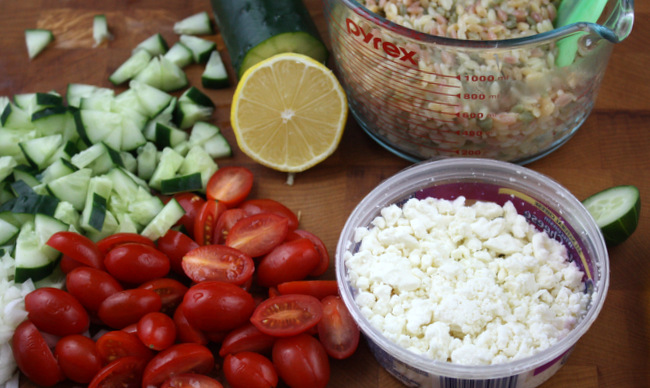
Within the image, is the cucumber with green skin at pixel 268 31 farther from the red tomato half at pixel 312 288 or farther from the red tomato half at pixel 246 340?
the red tomato half at pixel 246 340

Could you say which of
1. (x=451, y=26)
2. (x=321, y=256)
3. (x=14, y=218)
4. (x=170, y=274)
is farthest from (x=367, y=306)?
(x=14, y=218)

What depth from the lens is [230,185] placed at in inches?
95.3

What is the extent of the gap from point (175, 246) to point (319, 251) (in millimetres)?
441

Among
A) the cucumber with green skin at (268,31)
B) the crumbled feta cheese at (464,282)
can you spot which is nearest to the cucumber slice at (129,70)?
the cucumber with green skin at (268,31)

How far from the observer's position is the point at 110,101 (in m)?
2.61

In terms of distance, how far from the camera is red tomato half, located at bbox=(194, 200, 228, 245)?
7.55ft

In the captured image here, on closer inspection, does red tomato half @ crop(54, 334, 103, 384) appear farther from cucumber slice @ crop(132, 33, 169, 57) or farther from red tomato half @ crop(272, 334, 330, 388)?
cucumber slice @ crop(132, 33, 169, 57)

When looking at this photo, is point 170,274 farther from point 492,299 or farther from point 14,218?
point 492,299

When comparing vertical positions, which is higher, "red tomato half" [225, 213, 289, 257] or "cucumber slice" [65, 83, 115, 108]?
"cucumber slice" [65, 83, 115, 108]

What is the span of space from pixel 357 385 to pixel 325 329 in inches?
7.3

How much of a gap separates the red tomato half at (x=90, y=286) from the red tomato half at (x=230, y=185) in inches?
17.8

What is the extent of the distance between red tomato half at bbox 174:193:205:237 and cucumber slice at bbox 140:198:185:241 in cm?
5

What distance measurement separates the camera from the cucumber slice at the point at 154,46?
9.29 ft

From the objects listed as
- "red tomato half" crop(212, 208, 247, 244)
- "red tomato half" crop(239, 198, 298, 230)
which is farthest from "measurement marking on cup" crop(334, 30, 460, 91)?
"red tomato half" crop(212, 208, 247, 244)
